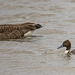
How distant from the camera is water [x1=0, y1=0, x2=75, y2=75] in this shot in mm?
12716

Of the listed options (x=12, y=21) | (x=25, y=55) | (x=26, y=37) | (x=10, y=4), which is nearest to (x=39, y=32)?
(x=26, y=37)

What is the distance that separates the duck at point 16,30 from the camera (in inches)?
672

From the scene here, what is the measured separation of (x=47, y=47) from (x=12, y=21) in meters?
5.14

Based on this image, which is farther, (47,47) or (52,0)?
(52,0)

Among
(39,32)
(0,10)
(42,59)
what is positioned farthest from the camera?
(0,10)

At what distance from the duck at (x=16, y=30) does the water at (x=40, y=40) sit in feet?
0.90

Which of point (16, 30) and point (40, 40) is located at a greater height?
point (16, 30)

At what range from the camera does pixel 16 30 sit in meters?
17.2

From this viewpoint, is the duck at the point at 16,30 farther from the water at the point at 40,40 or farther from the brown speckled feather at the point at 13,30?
the water at the point at 40,40

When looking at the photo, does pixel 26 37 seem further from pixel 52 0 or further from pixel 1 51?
pixel 52 0

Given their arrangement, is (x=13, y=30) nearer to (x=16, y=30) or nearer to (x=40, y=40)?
(x=16, y=30)

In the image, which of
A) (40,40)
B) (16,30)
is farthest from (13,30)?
(40,40)

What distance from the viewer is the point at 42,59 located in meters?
13.6

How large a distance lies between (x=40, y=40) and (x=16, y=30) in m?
1.19
